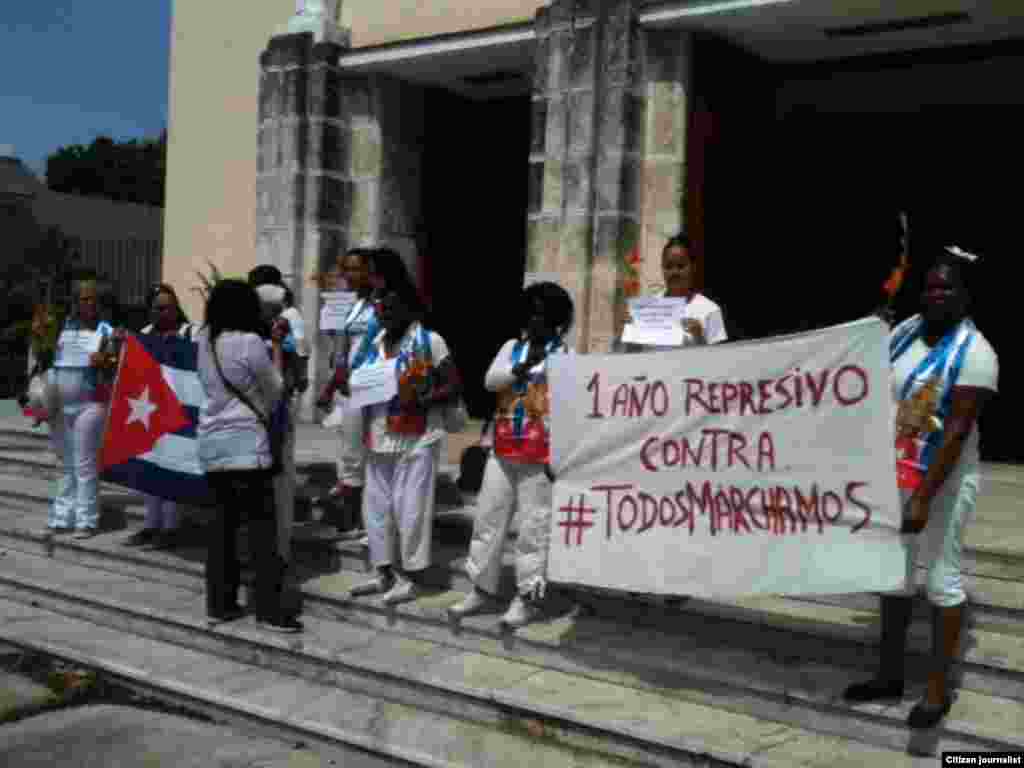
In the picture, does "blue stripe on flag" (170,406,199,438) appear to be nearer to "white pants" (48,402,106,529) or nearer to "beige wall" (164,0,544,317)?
"white pants" (48,402,106,529)

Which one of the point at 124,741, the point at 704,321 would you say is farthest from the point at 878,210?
the point at 124,741

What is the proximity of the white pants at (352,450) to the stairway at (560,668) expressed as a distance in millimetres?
414

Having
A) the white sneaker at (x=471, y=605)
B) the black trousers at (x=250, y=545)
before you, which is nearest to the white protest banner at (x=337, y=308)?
the black trousers at (x=250, y=545)

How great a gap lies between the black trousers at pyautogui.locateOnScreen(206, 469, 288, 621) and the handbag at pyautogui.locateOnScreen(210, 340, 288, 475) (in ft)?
0.34

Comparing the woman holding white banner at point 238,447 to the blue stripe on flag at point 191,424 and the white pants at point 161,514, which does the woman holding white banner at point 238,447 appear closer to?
the blue stripe on flag at point 191,424

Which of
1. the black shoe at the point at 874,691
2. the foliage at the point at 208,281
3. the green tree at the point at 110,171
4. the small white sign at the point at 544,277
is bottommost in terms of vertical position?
the black shoe at the point at 874,691

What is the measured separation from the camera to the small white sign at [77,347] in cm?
769

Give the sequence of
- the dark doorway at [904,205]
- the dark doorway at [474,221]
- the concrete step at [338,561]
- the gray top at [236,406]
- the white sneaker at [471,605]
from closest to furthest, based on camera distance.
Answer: the concrete step at [338,561], the white sneaker at [471,605], the gray top at [236,406], the dark doorway at [904,205], the dark doorway at [474,221]

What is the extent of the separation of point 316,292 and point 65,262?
8.35m

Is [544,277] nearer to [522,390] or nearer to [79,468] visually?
[79,468]

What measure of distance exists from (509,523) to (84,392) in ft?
11.5

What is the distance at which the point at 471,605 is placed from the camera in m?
5.81

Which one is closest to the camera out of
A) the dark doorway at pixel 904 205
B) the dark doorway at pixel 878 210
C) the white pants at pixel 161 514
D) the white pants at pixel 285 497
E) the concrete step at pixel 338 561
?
the concrete step at pixel 338 561

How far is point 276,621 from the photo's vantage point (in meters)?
6.02
